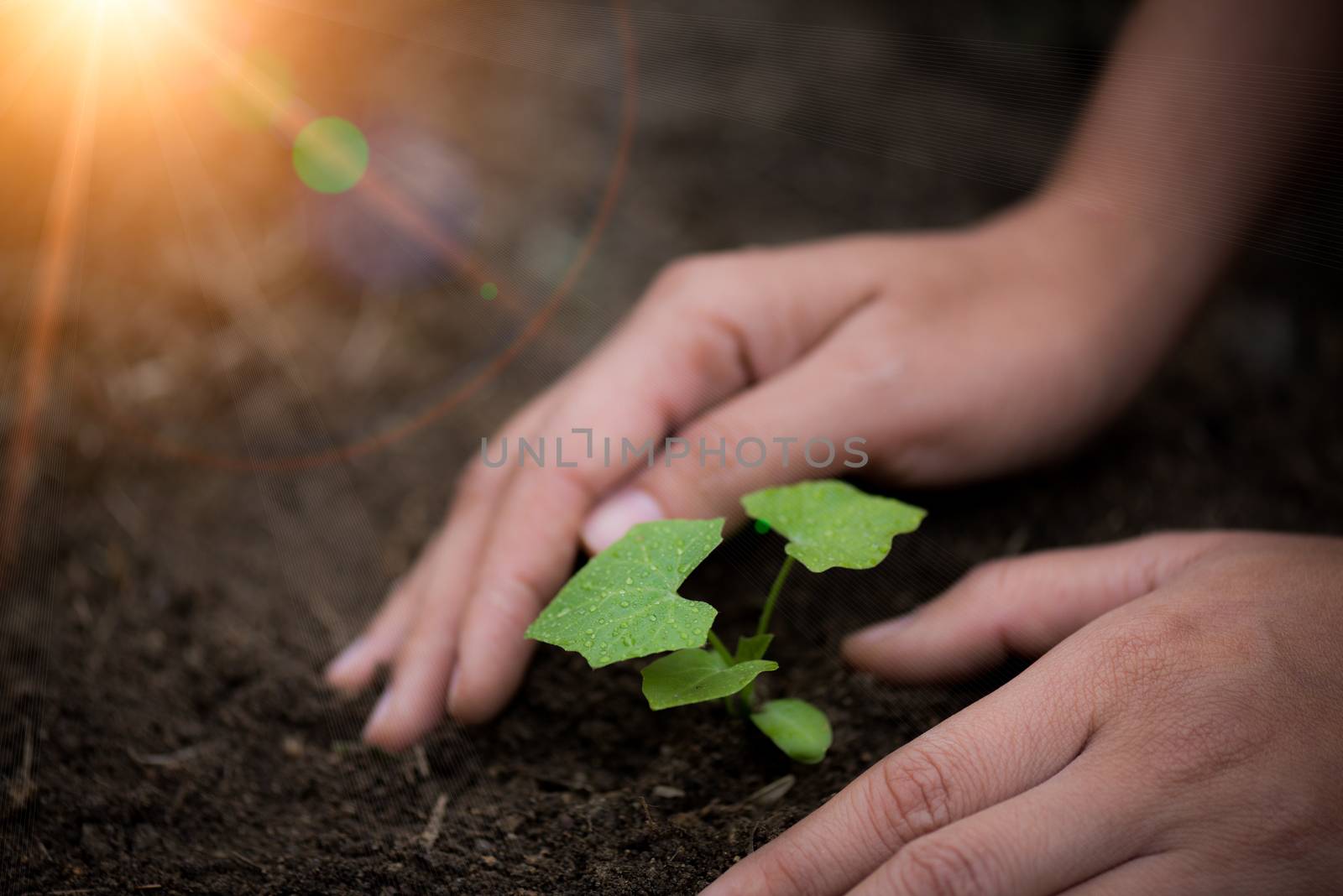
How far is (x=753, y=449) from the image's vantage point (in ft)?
5.26

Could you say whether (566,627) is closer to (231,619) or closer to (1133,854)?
(1133,854)

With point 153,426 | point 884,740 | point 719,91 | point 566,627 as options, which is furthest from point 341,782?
point 719,91

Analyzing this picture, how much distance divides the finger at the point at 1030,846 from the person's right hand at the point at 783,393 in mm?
715

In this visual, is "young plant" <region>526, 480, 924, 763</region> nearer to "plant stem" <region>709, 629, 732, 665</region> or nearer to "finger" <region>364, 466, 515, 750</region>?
"plant stem" <region>709, 629, 732, 665</region>

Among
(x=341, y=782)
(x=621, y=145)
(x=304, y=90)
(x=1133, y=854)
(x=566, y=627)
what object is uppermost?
(x=304, y=90)

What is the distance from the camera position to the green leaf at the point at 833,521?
1.21m

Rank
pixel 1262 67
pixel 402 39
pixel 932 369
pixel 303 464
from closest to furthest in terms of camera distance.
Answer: pixel 932 369 < pixel 1262 67 < pixel 303 464 < pixel 402 39

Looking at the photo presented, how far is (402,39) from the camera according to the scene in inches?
149

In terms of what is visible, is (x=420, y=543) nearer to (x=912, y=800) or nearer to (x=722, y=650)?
(x=722, y=650)

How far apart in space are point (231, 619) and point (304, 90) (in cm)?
232

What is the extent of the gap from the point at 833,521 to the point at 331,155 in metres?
2.89

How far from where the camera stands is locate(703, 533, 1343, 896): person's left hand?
3.23 feet

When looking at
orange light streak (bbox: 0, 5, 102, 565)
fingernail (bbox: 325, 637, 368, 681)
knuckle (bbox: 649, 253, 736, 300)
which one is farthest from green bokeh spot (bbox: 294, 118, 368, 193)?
fingernail (bbox: 325, 637, 368, 681)

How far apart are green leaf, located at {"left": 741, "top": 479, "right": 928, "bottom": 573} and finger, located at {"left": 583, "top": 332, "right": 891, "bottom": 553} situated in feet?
0.77
